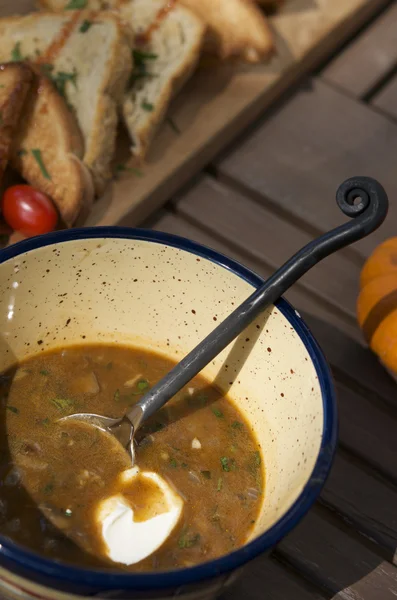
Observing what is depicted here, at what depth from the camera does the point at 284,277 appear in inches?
57.2

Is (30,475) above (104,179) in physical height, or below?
below

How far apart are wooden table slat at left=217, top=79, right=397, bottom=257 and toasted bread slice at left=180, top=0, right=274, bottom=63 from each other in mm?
200

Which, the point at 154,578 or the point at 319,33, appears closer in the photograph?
the point at 154,578

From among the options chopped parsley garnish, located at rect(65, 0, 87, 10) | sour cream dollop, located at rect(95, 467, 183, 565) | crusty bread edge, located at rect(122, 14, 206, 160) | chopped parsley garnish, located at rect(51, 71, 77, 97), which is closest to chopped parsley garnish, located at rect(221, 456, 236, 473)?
sour cream dollop, located at rect(95, 467, 183, 565)

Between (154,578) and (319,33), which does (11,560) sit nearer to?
(154,578)

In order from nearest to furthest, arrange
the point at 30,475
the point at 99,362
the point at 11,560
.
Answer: the point at 11,560
the point at 30,475
the point at 99,362

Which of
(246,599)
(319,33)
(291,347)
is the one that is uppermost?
(319,33)

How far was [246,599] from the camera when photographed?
5.03 feet

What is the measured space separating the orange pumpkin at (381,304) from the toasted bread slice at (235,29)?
817 millimetres

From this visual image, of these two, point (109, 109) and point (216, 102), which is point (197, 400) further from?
point (216, 102)

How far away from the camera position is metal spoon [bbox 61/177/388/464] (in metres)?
1.43

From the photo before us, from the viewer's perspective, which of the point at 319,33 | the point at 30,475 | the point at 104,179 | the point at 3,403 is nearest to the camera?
the point at 30,475

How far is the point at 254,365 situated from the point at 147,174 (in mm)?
818

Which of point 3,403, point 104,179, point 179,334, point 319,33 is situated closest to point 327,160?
point 319,33
